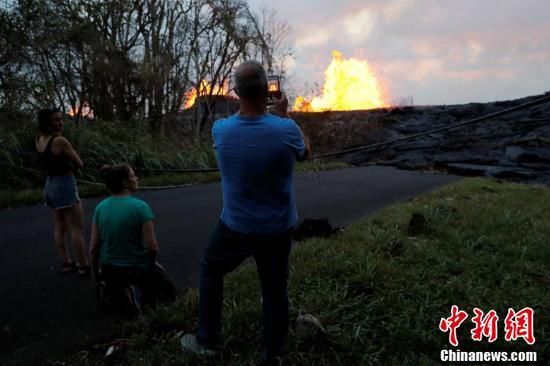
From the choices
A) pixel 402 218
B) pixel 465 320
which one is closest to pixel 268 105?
pixel 465 320

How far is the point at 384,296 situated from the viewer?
3168 mm

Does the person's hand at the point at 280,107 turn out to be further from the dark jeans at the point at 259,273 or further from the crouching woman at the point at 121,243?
the crouching woman at the point at 121,243

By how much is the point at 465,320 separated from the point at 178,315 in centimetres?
201

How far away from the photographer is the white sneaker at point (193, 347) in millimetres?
2398

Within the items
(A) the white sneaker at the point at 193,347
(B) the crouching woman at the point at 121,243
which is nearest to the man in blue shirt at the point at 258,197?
(A) the white sneaker at the point at 193,347

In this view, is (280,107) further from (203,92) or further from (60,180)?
(203,92)

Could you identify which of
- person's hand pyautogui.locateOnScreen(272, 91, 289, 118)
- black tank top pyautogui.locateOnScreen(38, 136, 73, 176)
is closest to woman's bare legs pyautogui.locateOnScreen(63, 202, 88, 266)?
black tank top pyautogui.locateOnScreen(38, 136, 73, 176)

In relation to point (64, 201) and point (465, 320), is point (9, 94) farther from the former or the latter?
point (465, 320)

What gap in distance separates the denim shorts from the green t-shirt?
1.01 m

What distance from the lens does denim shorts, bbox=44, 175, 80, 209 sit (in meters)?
3.79

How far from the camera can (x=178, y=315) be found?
9.49 feet

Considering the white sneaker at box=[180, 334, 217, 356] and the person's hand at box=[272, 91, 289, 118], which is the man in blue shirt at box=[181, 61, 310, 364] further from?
the white sneaker at box=[180, 334, 217, 356]

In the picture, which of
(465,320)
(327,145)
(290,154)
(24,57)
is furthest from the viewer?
(327,145)

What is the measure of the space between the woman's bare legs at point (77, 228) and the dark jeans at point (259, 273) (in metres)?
2.00
